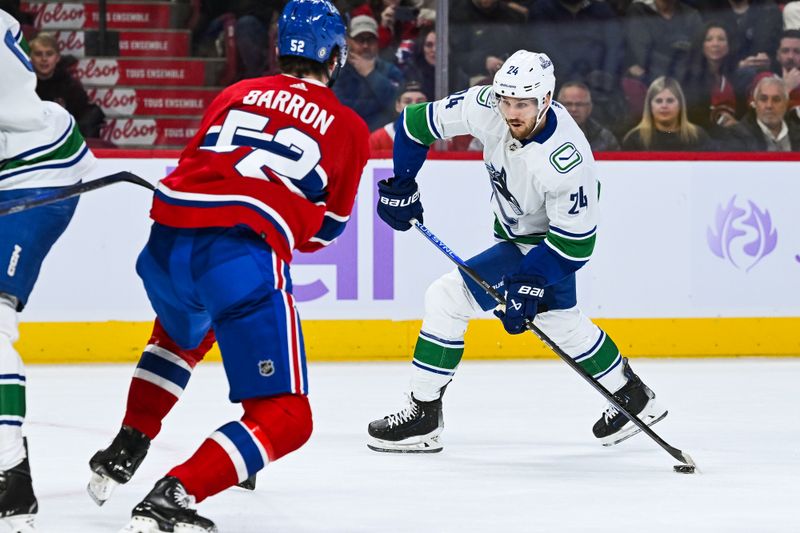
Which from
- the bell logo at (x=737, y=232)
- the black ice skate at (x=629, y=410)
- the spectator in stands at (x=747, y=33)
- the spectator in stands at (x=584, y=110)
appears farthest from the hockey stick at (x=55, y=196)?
the spectator in stands at (x=747, y=33)

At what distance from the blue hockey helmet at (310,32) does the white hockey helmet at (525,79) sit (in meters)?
0.77

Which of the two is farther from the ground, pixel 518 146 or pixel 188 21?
pixel 188 21

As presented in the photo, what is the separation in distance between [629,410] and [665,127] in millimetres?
2247

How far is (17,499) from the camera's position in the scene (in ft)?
8.27

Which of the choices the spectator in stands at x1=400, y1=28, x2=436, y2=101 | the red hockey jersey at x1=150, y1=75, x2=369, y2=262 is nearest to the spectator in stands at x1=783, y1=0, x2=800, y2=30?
the spectator in stands at x1=400, y1=28, x2=436, y2=101

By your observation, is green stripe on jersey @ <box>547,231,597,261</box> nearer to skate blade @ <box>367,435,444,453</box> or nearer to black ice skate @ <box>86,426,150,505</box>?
skate blade @ <box>367,435,444,453</box>

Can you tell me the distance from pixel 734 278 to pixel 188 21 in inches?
99.1

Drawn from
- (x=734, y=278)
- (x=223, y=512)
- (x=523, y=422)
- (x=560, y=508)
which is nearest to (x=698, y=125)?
(x=734, y=278)

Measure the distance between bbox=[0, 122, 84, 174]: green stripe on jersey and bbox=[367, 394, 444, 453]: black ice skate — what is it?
1228 millimetres

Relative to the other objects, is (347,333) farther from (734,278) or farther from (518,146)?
(518,146)

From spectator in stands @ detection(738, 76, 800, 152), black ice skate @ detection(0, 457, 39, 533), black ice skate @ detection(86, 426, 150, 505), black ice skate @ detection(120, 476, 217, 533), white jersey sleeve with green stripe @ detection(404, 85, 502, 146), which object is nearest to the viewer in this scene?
black ice skate @ detection(120, 476, 217, 533)

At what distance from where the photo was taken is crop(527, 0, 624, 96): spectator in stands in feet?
19.0

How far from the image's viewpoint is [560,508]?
3021 millimetres

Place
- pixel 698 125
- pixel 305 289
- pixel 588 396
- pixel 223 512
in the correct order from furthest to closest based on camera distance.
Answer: pixel 698 125, pixel 305 289, pixel 588 396, pixel 223 512
